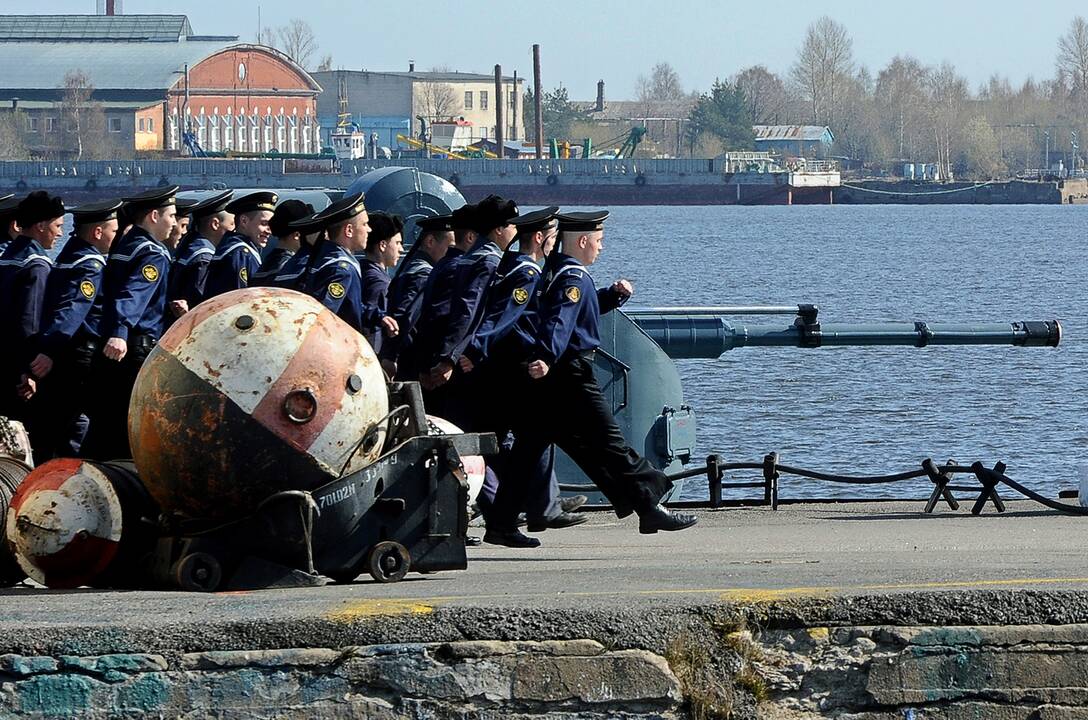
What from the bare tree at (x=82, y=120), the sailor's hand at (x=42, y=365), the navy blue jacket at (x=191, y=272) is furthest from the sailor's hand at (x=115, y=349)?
the bare tree at (x=82, y=120)

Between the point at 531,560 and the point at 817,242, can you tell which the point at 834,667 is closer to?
the point at 531,560

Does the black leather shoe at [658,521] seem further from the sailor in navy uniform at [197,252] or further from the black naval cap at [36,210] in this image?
the black naval cap at [36,210]

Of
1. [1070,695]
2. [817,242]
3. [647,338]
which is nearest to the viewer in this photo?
[1070,695]

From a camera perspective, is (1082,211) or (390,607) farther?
(1082,211)

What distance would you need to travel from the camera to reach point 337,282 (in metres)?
8.66

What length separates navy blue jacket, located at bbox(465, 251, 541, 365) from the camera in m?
9.04

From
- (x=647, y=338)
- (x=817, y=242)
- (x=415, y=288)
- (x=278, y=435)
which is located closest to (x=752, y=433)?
(x=647, y=338)

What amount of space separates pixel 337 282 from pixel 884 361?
28899mm

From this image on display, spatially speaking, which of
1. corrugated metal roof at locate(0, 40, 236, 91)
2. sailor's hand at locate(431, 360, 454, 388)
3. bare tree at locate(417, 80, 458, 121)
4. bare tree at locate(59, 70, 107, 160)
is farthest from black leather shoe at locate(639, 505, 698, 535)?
bare tree at locate(417, 80, 458, 121)

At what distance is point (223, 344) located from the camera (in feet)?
21.8

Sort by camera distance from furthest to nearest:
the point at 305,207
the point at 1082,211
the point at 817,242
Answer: the point at 1082,211 → the point at 817,242 → the point at 305,207

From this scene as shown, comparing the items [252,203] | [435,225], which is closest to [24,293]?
[252,203]

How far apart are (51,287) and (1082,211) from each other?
136 meters

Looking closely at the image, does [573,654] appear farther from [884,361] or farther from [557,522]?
[884,361]
